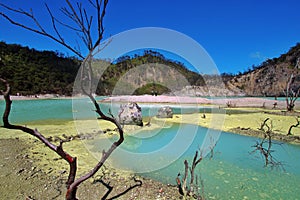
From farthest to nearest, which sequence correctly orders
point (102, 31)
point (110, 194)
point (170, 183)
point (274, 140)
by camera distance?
point (274, 140)
point (170, 183)
point (110, 194)
point (102, 31)

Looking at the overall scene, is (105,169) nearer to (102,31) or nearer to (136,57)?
(102,31)

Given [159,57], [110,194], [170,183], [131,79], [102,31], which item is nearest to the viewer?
[102,31]

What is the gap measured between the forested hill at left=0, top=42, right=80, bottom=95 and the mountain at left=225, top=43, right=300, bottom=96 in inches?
2107

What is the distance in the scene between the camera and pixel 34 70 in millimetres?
53125

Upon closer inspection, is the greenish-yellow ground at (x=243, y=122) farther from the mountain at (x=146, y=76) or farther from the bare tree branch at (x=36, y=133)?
the mountain at (x=146, y=76)

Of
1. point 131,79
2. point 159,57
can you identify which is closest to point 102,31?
point 159,57

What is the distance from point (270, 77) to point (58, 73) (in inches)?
2556

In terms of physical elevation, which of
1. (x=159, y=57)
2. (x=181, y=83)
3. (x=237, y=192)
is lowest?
(x=237, y=192)

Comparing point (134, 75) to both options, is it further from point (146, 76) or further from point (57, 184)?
point (57, 184)

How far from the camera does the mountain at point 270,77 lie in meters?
51.2

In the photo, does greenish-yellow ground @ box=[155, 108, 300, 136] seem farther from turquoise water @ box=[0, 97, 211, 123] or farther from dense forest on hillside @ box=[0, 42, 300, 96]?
dense forest on hillside @ box=[0, 42, 300, 96]

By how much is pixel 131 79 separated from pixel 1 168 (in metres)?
57.9

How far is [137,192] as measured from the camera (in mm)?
3430

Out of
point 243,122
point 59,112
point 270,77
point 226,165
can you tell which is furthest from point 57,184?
point 270,77
